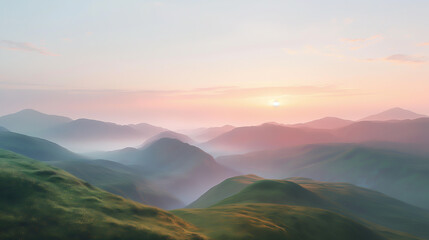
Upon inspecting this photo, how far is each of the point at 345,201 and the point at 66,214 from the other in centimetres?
15961

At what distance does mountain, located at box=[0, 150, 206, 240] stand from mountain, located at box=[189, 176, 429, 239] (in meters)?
56.6

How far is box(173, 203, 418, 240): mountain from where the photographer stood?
4988 cm

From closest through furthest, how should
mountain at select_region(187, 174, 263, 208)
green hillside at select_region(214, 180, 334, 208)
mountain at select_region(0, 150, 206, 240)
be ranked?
mountain at select_region(0, 150, 206, 240), green hillside at select_region(214, 180, 334, 208), mountain at select_region(187, 174, 263, 208)

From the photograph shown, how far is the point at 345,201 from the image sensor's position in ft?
502

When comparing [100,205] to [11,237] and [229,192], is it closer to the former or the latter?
[11,237]

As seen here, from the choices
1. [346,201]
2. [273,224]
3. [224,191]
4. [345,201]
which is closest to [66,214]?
[273,224]

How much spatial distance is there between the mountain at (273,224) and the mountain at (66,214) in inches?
331

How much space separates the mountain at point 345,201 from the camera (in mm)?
105375

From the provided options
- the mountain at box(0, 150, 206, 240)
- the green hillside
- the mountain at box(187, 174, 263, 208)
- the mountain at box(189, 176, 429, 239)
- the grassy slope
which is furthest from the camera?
the mountain at box(187, 174, 263, 208)

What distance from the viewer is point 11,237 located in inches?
1182

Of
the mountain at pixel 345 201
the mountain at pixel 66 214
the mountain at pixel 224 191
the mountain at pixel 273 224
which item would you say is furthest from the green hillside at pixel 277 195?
the mountain at pixel 66 214

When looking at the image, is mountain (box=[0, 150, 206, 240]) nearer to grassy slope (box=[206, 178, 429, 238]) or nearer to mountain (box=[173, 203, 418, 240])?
mountain (box=[173, 203, 418, 240])

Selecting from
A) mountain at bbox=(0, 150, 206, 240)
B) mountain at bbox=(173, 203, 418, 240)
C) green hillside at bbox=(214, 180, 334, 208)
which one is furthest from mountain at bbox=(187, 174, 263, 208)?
mountain at bbox=(0, 150, 206, 240)

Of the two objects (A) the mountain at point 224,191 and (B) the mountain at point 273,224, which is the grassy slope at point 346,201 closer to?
(B) the mountain at point 273,224
